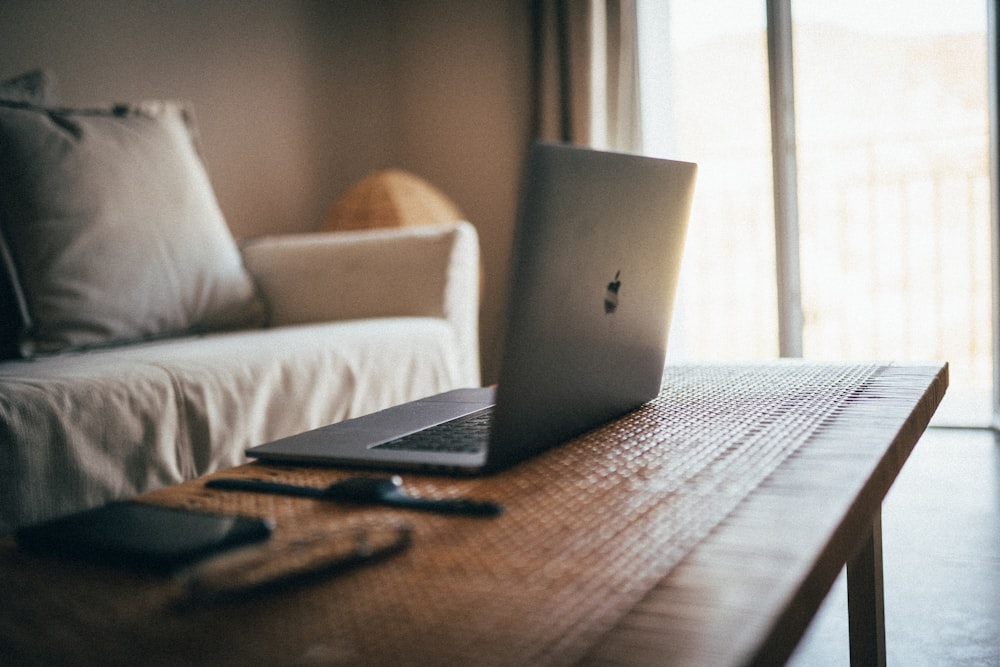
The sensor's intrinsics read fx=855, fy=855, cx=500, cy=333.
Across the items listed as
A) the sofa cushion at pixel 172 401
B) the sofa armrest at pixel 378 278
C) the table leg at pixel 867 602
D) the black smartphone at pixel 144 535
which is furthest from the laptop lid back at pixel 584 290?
the sofa armrest at pixel 378 278

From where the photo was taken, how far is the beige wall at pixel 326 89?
2.64 meters

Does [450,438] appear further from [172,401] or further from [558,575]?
[172,401]

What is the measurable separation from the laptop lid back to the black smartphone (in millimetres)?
206

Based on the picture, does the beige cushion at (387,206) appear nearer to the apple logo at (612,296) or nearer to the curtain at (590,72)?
the curtain at (590,72)

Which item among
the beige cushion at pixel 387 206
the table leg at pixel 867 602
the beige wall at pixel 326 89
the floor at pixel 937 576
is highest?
the beige wall at pixel 326 89

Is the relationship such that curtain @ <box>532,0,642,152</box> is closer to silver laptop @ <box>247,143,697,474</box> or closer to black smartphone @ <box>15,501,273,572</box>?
silver laptop @ <box>247,143,697,474</box>

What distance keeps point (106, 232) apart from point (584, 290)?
1374mm

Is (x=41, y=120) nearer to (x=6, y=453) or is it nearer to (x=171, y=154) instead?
(x=171, y=154)

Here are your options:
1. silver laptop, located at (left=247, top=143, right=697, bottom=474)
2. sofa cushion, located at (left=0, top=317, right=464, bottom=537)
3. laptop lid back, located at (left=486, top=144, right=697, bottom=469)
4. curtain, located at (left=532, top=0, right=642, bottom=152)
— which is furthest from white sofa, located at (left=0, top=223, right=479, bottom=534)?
curtain, located at (left=532, top=0, right=642, bottom=152)

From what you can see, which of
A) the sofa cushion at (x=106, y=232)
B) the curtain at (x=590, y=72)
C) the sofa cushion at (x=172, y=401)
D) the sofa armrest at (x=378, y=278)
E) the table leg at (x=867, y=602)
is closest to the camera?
the table leg at (x=867, y=602)

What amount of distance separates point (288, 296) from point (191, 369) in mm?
763

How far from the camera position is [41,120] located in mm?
1774

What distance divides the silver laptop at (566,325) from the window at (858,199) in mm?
2983

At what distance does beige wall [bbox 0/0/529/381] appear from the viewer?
2.64 m
